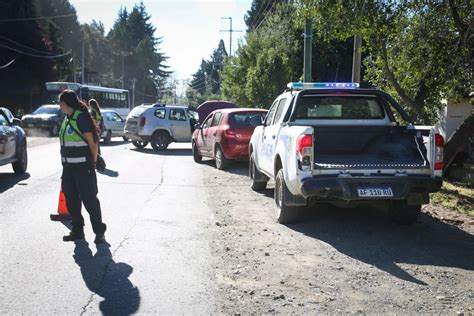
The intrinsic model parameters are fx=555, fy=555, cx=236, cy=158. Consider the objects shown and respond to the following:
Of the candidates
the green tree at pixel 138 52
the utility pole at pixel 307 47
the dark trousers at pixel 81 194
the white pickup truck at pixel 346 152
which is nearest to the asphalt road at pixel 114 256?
the dark trousers at pixel 81 194

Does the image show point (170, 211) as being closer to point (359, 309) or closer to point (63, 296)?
point (63, 296)

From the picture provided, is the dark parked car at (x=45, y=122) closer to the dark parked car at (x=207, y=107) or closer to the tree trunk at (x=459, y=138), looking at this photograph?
the dark parked car at (x=207, y=107)

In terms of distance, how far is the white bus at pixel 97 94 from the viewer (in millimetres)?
36531

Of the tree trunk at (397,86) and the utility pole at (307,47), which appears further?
the utility pole at (307,47)

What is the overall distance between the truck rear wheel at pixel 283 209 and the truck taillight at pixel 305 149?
738 mm

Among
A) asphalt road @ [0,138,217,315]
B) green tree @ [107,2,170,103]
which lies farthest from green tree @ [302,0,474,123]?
green tree @ [107,2,170,103]

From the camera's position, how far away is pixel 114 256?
19.7 ft

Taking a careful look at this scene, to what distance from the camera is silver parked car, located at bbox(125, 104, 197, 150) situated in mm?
20984

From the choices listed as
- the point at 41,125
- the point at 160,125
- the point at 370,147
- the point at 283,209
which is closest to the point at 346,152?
the point at 370,147

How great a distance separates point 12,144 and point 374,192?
830 centimetres

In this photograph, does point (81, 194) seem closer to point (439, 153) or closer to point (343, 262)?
point (343, 262)

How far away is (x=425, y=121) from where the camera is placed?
11133 mm

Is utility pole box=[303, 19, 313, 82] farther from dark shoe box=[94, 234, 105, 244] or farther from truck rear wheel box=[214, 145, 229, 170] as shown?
dark shoe box=[94, 234, 105, 244]

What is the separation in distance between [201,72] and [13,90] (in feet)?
344
